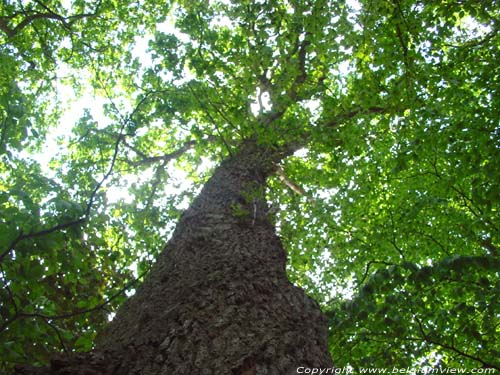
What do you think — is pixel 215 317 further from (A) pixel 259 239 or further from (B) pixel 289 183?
(B) pixel 289 183

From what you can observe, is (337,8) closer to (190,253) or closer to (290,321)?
(190,253)

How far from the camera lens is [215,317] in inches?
91.6

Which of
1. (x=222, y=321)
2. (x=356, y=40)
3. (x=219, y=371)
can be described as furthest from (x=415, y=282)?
(x=356, y=40)

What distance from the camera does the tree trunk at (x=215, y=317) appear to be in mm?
1919

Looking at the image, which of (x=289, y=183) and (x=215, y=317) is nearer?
(x=215, y=317)

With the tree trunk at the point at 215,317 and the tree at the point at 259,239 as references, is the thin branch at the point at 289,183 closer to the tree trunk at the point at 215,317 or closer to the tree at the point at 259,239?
the tree at the point at 259,239

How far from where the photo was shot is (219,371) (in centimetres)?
182

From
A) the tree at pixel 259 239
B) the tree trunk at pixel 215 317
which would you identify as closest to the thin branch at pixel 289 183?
Answer: the tree at pixel 259 239

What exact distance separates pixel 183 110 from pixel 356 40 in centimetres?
332

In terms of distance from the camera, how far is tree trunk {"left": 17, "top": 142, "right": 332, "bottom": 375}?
1919 mm

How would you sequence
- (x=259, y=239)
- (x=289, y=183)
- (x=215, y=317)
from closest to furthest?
(x=215, y=317)
(x=259, y=239)
(x=289, y=183)

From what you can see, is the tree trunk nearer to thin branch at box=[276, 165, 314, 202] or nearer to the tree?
the tree

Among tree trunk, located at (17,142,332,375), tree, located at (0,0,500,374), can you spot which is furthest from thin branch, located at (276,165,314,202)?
tree trunk, located at (17,142,332,375)

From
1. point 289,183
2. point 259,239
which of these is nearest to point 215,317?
point 259,239
